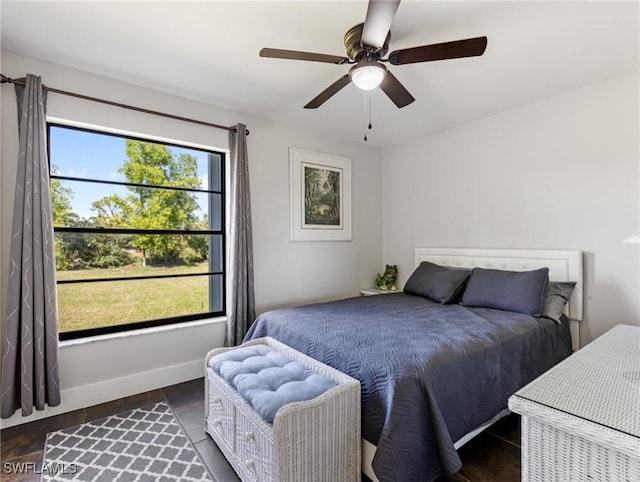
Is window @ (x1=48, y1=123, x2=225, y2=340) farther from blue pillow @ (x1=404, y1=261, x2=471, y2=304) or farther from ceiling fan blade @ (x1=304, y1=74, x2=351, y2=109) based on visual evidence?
blue pillow @ (x1=404, y1=261, x2=471, y2=304)

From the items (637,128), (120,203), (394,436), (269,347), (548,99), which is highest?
(548,99)

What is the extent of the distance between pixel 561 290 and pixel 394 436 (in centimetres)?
214

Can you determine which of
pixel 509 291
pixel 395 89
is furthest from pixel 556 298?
pixel 395 89

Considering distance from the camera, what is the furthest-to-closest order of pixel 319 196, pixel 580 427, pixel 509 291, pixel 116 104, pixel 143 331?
1. pixel 319 196
2. pixel 143 331
3. pixel 509 291
4. pixel 116 104
5. pixel 580 427

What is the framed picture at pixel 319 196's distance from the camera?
12.1ft

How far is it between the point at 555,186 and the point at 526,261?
0.72 meters

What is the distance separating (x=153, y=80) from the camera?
2.65 m

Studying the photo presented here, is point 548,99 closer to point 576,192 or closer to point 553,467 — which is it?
point 576,192

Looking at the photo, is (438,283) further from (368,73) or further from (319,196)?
(368,73)

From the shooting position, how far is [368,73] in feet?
6.14

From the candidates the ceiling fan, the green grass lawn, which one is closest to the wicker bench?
the green grass lawn

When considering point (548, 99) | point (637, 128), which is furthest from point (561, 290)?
point (548, 99)

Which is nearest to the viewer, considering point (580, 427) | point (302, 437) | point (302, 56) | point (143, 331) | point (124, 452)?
point (580, 427)

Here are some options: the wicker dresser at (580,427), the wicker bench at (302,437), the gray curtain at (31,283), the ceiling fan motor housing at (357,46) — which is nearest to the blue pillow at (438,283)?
the wicker bench at (302,437)
